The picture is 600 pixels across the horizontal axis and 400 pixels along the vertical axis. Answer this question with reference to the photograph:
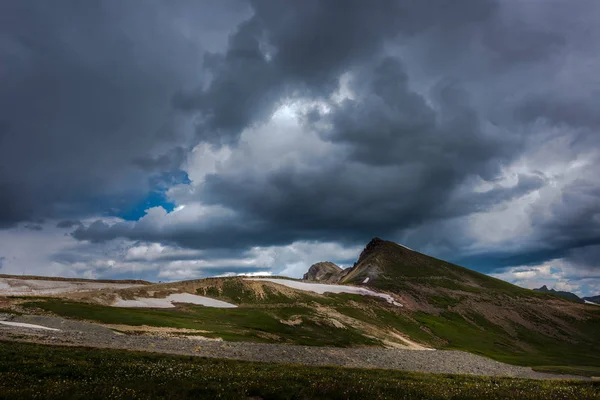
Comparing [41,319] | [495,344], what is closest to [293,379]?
[41,319]

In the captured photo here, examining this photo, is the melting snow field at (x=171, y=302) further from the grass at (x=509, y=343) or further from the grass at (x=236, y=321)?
the grass at (x=509, y=343)

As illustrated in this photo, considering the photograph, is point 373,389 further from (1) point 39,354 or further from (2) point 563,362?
(2) point 563,362

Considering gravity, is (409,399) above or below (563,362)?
above

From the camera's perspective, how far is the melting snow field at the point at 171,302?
9312 centimetres

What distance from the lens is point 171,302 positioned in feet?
331

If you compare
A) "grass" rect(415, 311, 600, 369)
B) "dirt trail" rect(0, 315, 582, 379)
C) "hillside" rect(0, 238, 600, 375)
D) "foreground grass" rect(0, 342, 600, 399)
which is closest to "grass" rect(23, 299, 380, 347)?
"hillside" rect(0, 238, 600, 375)

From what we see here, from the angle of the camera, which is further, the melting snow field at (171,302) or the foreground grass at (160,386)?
the melting snow field at (171,302)

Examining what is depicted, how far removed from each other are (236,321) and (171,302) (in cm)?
2447

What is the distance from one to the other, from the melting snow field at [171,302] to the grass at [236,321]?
5499 mm

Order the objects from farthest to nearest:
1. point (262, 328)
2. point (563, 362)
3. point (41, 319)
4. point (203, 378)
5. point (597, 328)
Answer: point (597, 328)
point (563, 362)
point (262, 328)
point (41, 319)
point (203, 378)

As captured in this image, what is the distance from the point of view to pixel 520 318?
183500mm

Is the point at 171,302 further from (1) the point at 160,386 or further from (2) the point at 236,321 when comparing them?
(1) the point at 160,386

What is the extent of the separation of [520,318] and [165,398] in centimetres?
20958

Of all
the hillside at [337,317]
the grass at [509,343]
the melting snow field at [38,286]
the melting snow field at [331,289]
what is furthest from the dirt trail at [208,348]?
the melting snow field at [331,289]
